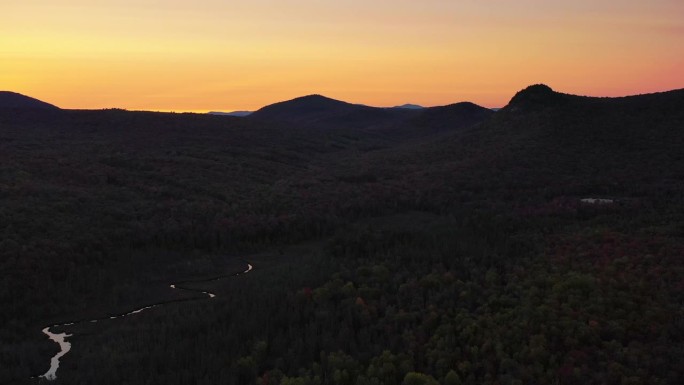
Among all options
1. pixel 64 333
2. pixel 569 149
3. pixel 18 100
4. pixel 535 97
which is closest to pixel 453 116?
pixel 535 97

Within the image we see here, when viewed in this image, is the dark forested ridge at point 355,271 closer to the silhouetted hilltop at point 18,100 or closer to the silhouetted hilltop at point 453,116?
the silhouetted hilltop at point 453,116

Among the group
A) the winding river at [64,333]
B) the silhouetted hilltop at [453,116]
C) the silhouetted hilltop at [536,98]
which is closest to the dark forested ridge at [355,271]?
the winding river at [64,333]

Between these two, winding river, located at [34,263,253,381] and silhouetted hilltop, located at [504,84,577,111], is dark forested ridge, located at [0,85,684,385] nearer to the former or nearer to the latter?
winding river, located at [34,263,253,381]

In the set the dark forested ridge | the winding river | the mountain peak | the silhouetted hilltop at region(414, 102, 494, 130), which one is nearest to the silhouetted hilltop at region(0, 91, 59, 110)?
the silhouetted hilltop at region(414, 102, 494, 130)

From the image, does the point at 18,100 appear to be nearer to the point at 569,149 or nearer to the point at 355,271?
the point at 569,149

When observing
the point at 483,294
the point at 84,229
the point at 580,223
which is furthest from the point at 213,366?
the point at 580,223

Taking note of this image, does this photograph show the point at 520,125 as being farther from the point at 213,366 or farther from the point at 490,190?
the point at 213,366

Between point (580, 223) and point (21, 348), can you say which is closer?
point (21, 348)
